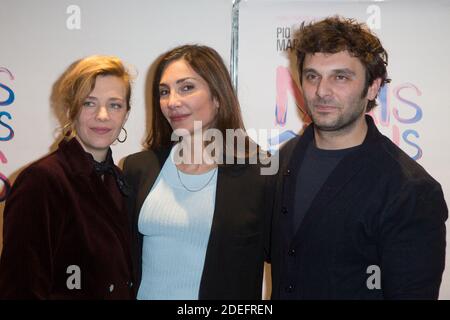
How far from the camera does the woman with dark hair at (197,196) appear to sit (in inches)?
67.3

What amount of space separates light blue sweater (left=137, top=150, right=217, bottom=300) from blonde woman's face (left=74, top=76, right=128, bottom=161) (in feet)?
1.04

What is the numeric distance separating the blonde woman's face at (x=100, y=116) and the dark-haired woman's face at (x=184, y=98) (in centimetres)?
22

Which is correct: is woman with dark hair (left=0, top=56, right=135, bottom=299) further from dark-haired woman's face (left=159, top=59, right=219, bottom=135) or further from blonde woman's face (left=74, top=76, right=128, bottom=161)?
dark-haired woman's face (left=159, top=59, right=219, bottom=135)

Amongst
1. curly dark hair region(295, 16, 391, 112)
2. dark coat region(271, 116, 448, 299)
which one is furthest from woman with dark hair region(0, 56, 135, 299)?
curly dark hair region(295, 16, 391, 112)

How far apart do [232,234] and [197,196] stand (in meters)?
0.22

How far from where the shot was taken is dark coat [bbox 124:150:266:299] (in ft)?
5.56

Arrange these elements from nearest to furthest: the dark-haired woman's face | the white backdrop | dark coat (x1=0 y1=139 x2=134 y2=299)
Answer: dark coat (x1=0 y1=139 x2=134 y2=299), the dark-haired woman's face, the white backdrop

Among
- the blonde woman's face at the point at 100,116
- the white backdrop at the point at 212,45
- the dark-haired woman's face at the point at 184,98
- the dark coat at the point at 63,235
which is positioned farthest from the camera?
the white backdrop at the point at 212,45

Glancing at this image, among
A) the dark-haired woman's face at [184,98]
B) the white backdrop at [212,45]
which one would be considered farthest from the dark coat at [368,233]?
the white backdrop at [212,45]

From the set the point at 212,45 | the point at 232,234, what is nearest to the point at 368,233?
the point at 232,234

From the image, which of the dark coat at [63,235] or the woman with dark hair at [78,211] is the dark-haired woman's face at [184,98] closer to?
the woman with dark hair at [78,211]

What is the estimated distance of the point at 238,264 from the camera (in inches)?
68.1
